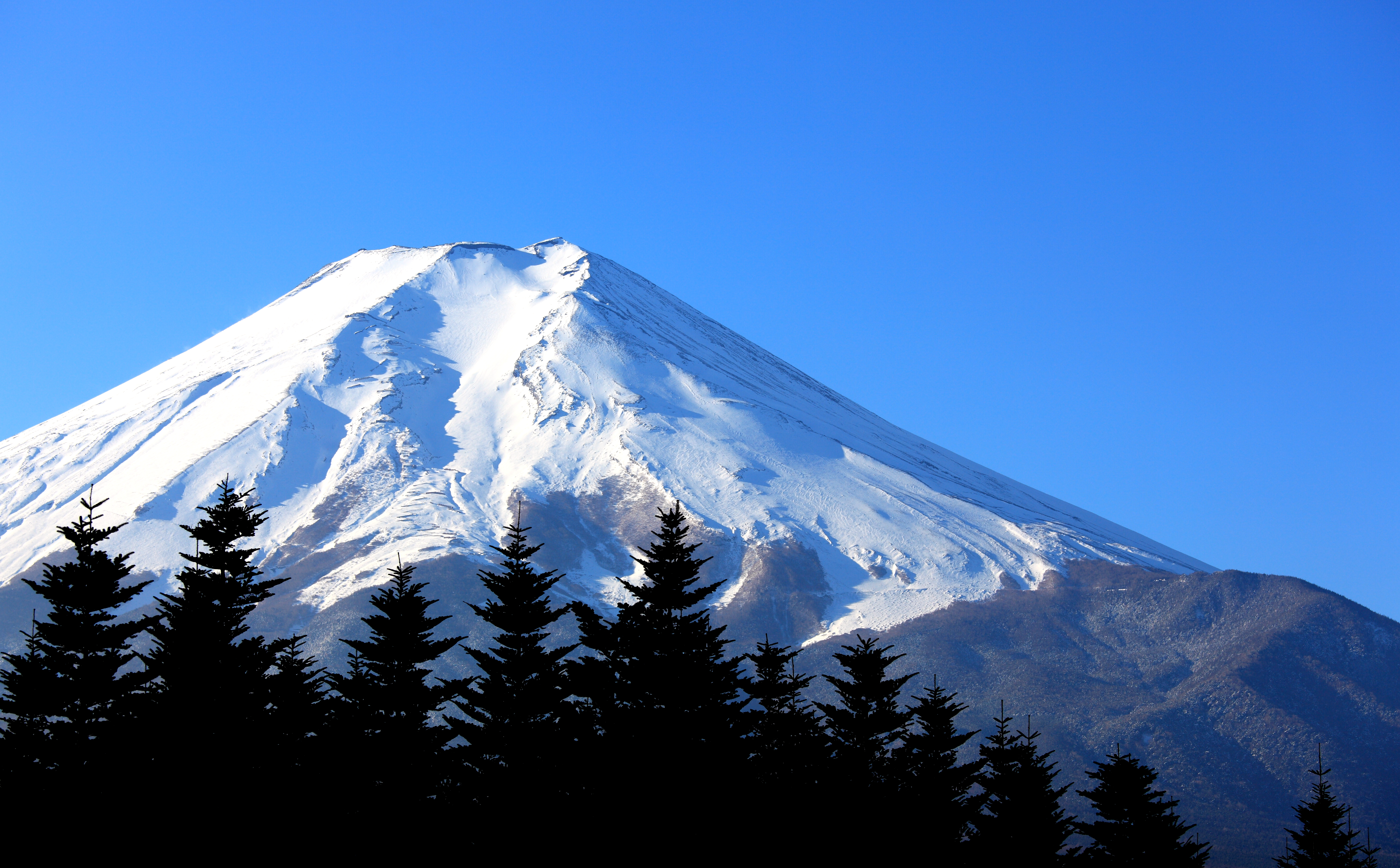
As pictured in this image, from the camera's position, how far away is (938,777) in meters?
45.3

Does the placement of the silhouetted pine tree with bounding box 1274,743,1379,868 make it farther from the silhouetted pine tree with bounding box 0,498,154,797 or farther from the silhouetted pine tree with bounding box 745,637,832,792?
the silhouetted pine tree with bounding box 0,498,154,797

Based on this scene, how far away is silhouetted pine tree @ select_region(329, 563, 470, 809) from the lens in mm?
34875

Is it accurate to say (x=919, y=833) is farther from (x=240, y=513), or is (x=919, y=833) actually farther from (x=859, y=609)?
(x=859, y=609)

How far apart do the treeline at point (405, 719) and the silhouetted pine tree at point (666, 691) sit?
0.06 metres

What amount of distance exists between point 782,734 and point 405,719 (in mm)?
15784

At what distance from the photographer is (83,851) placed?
2925 centimetres

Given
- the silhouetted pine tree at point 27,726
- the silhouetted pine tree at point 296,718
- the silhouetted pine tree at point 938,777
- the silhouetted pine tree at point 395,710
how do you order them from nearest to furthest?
the silhouetted pine tree at point 27,726 → the silhouetted pine tree at point 296,718 → the silhouetted pine tree at point 395,710 → the silhouetted pine tree at point 938,777

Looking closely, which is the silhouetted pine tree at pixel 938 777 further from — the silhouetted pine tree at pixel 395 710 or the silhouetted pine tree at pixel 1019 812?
the silhouetted pine tree at pixel 395 710

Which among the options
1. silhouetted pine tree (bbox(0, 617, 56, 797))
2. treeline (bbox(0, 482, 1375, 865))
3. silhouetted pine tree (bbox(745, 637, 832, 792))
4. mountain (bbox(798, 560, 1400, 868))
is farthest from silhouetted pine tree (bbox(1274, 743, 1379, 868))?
→ mountain (bbox(798, 560, 1400, 868))

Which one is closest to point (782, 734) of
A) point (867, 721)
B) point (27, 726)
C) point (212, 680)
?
point (867, 721)

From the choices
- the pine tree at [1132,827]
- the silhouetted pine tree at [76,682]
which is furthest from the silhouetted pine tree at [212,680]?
the pine tree at [1132,827]

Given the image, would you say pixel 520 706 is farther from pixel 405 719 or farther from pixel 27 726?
pixel 27 726

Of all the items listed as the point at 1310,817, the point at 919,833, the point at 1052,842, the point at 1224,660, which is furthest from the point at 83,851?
the point at 1224,660

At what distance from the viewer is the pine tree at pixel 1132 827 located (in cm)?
4903
